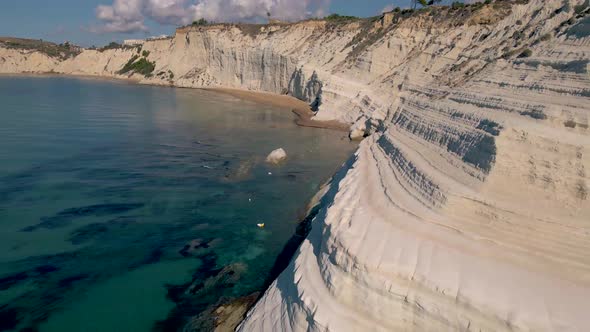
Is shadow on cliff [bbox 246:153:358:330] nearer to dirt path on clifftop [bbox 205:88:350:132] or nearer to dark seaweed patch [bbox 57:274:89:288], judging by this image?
dark seaweed patch [bbox 57:274:89:288]

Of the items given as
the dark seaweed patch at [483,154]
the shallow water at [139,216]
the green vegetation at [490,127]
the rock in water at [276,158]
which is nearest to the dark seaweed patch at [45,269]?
the shallow water at [139,216]

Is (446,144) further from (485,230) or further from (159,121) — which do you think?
(159,121)

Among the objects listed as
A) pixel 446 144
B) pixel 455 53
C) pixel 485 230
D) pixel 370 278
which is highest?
pixel 455 53

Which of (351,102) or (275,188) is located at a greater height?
(351,102)

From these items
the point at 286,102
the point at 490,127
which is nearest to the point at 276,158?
the point at 490,127

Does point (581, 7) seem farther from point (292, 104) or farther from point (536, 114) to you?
point (292, 104)

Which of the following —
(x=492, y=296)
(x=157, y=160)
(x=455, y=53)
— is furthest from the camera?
(x=455, y=53)

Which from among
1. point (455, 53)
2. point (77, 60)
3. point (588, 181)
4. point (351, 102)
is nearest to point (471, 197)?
point (588, 181)

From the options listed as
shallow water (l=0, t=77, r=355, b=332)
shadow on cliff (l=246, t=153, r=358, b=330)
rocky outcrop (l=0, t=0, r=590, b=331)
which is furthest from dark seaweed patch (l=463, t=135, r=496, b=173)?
shallow water (l=0, t=77, r=355, b=332)
